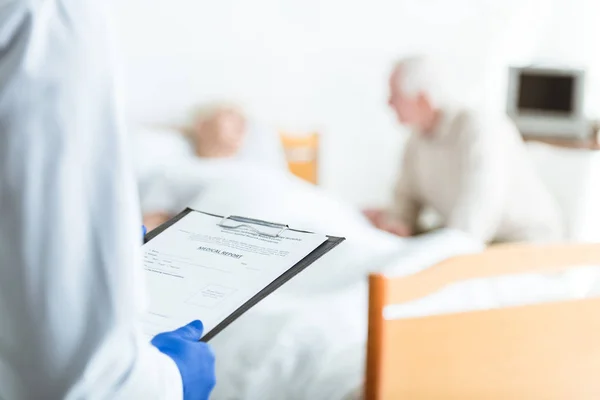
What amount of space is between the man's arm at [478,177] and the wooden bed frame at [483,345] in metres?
0.98

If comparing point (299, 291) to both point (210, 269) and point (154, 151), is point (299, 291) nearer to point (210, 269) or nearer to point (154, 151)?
point (210, 269)

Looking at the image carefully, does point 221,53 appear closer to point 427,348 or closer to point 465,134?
point 465,134

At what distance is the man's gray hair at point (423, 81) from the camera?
231cm

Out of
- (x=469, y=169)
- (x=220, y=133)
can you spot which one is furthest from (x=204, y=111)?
(x=469, y=169)

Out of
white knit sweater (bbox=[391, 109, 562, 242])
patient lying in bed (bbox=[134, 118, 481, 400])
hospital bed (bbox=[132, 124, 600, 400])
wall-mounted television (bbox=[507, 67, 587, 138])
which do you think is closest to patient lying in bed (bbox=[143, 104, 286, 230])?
patient lying in bed (bbox=[134, 118, 481, 400])

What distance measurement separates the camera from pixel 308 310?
4.53 ft

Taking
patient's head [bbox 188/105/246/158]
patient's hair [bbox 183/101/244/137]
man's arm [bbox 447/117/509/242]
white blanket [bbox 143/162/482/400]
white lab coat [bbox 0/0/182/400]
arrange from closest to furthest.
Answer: white lab coat [bbox 0/0/182/400], white blanket [bbox 143/162/482/400], man's arm [bbox 447/117/509/242], patient's head [bbox 188/105/246/158], patient's hair [bbox 183/101/244/137]

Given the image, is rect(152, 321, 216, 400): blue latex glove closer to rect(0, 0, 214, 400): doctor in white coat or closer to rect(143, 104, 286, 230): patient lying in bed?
rect(0, 0, 214, 400): doctor in white coat

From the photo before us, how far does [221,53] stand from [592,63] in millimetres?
1749

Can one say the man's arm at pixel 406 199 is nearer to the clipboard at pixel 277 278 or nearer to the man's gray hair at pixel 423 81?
the man's gray hair at pixel 423 81

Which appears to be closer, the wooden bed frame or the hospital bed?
the wooden bed frame

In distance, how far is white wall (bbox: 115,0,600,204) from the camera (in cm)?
289

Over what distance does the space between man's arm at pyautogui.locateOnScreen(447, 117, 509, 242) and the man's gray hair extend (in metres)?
0.15

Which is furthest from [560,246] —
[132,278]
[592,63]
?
[592,63]
